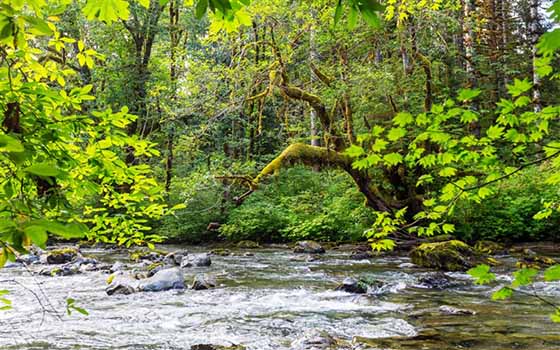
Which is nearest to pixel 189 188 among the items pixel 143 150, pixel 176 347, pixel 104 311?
pixel 104 311

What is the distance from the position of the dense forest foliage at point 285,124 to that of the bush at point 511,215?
0.05 metres

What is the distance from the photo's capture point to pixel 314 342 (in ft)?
17.4

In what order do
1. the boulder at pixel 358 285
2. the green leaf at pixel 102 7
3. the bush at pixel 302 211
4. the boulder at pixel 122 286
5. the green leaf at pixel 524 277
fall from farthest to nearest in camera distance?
the bush at pixel 302 211
the boulder at pixel 122 286
the boulder at pixel 358 285
the green leaf at pixel 524 277
the green leaf at pixel 102 7

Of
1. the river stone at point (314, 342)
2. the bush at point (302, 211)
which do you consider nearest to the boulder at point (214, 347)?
the river stone at point (314, 342)

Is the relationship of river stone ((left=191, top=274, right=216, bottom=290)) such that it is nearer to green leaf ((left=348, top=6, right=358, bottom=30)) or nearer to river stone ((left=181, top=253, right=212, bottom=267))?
river stone ((left=181, top=253, right=212, bottom=267))

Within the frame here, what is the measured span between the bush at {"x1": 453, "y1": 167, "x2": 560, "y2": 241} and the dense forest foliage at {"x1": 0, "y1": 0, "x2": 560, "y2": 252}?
49 millimetres

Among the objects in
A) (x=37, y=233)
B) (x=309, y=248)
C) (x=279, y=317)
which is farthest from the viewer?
(x=309, y=248)

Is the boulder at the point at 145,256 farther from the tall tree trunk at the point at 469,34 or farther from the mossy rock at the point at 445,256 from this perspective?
the tall tree trunk at the point at 469,34

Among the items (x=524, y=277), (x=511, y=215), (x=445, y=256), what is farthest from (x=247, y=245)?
(x=524, y=277)

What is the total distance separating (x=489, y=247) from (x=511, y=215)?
151 centimetres

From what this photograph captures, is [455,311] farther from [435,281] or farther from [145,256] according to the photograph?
[145,256]

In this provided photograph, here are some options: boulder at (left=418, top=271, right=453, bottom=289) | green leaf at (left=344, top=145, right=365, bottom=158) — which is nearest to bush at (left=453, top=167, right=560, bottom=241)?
boulder at (left=418, top=271, right=453, bottom=289)

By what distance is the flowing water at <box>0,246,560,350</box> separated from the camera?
18.3 feet

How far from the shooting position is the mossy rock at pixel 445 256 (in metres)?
10.5
